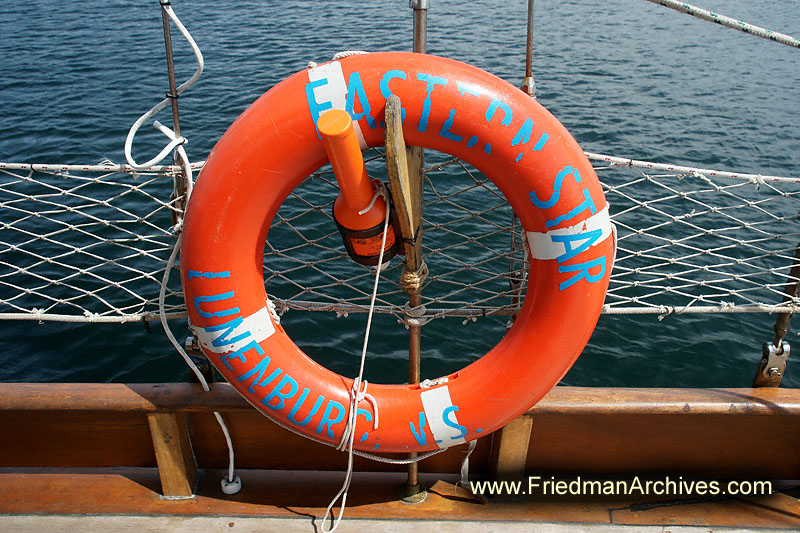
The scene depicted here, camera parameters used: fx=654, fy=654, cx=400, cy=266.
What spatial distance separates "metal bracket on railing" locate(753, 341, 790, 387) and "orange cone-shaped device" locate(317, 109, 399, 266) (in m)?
1.18

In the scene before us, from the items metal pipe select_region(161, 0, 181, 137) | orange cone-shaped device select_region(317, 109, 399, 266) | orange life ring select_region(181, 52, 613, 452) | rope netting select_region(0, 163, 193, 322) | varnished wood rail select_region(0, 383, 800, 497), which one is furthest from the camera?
rope netting select_region(0, 163, 193, 322)

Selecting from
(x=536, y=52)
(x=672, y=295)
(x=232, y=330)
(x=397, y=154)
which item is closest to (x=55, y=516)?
(x=232, y=330)

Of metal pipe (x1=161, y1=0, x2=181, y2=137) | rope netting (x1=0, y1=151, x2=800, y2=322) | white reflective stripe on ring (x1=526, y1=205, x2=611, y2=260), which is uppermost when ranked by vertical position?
metal pipe (x1=161, y1=0, x2=181, y2=137)

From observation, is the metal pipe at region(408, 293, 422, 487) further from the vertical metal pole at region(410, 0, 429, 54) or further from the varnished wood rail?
the vertical metal pole at region(410, 0, 429, 54)

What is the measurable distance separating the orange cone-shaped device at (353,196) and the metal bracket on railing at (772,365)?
46.3 inches

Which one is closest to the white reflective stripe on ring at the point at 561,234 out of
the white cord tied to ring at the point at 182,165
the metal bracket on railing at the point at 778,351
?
the metal bracket on railing at the point at 778,351

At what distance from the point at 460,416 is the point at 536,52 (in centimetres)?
750

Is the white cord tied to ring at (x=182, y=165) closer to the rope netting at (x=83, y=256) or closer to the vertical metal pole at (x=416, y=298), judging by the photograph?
the vertical metal pole at (x=416, y=298)

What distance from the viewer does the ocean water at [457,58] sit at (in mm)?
3492

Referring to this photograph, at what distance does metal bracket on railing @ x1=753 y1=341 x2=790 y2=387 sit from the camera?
1.91 meters

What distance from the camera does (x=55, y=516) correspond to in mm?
1855

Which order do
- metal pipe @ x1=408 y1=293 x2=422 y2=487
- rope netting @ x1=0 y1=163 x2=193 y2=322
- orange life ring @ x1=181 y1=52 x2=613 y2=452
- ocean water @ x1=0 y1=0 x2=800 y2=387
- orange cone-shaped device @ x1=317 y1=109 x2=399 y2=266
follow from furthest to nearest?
rope netting @ x1=0 y1=163 x2=193 y2=322 → ocean water @ x1=0 y1=0 x2=800 y2=387 → metal pipe @ x1=408 y1=293 x2=422 y2=487 → orange life ring @ x1=181 y1=52 x2=613 y2=452 → orange cone-shaped device @ x1=317 y1=109 x2=399 y2=266

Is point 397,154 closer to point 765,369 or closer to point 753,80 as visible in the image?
point 765,369

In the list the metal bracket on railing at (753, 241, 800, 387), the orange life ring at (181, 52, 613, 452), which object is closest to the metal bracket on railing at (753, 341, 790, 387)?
the metal bracket on railing at (753, 241, 800, 387)
